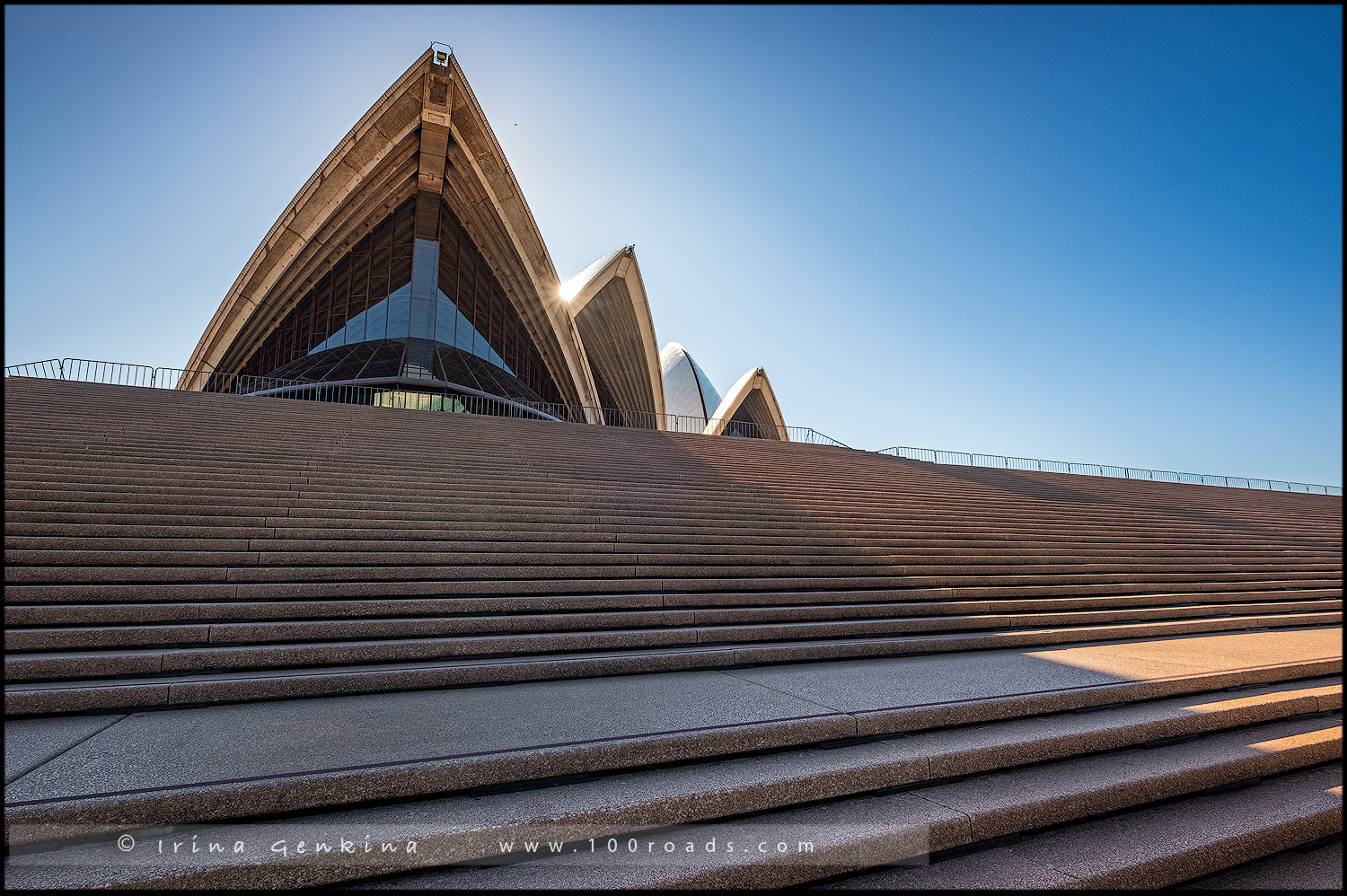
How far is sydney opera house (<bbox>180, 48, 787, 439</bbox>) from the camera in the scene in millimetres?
23656

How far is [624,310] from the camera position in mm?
30438

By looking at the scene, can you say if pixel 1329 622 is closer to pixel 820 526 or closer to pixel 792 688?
pixel 820 526

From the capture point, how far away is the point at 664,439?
47.0ft

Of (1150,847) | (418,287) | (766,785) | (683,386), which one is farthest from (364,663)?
(683,386)

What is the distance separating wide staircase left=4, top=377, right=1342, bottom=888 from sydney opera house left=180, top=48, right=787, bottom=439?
16.8 m

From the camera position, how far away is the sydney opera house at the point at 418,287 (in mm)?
23656

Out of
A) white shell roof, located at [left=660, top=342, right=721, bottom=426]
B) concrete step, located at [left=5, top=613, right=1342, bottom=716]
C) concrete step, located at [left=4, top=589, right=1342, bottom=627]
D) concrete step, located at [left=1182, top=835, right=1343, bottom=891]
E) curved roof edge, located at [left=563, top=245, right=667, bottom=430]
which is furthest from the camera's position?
white shell roof, located at [left=660, top=342, right=721, bottom=426]

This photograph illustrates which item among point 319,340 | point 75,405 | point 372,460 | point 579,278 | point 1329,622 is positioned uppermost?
point 579,278

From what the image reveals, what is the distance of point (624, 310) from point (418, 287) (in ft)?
26.9

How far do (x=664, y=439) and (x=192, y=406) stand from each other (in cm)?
783

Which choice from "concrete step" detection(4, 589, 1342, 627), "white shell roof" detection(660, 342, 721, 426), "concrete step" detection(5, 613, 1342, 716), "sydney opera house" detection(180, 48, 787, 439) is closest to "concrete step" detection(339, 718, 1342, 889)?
"concrete step" detection(5, 613, 1342, 716)

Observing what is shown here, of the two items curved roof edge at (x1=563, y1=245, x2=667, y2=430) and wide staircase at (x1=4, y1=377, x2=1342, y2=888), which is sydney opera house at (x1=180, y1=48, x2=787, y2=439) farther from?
wide staircase at (x1=4, y1=377, x2=1342, y2=888)

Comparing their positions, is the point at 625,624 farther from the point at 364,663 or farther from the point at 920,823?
→ the point at 920,823

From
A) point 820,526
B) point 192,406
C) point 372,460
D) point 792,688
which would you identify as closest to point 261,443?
point 372,460
